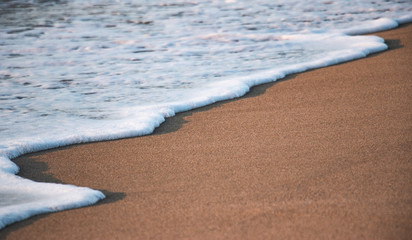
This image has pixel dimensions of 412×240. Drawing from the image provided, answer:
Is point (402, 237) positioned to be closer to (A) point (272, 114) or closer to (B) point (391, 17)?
(A) point (272, 114)

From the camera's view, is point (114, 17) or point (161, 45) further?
point (114, 17)

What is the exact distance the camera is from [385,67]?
160 inches

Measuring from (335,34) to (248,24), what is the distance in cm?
140

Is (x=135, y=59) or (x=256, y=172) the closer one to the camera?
(x=256, y=172)

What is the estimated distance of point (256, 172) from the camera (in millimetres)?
2242

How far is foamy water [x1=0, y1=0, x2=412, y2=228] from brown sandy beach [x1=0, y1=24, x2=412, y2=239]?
0.15 m

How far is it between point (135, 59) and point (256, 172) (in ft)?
10.2

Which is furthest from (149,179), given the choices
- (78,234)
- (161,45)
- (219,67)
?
(161,45)

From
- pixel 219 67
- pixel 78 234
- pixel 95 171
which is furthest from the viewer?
pixel 219 67

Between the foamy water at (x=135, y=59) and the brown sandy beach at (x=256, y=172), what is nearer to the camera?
the brown sandy beach at (x=256, y=172)

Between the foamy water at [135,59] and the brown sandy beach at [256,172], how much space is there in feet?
0.50

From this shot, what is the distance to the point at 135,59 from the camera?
5.06 metres

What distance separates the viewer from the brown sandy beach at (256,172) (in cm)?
176

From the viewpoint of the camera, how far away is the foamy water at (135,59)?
295 cm
